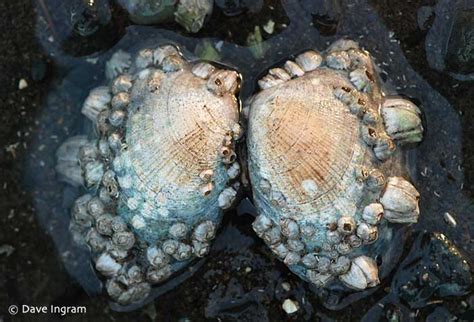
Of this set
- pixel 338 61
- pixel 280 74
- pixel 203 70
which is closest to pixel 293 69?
pixel 280 74

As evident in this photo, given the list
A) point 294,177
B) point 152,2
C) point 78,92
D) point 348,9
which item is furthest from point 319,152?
point 78,92

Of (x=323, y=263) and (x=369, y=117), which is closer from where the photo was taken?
(x=369, y=117)

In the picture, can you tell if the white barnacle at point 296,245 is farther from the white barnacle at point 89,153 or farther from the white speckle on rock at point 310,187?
the white barnacle at point 89,153

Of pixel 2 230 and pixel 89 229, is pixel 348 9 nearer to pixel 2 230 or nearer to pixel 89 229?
pixel 89 229

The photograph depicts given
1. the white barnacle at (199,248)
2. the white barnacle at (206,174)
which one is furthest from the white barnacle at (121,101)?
the white barnacle at (199,248)

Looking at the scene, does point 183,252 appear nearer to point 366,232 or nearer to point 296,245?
point 296,245

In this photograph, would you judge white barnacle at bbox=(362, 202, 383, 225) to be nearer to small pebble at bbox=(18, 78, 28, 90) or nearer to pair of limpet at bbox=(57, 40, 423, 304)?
pair of limpet at bbox=(57, 40, 423, 304)
